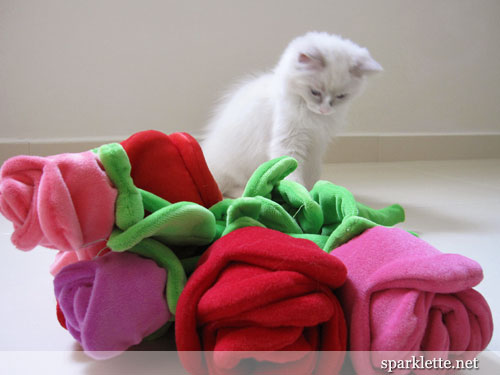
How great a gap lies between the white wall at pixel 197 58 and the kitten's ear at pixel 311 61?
31.2 inches

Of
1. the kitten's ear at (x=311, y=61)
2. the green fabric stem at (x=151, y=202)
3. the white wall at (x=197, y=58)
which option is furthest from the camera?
the white wall at (x=197, y=58)

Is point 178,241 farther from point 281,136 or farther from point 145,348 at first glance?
point 281,136

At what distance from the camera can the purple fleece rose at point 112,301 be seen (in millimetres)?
400

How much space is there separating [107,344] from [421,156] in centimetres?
214

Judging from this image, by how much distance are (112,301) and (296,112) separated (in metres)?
0.99

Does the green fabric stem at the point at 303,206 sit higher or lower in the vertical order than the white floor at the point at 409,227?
higher

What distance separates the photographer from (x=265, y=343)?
0.36 meters

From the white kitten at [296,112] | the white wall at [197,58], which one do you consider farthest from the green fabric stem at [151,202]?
the white wall at [197,58]

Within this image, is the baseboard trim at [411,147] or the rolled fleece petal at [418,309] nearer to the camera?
the rolled fleece petal at [418,309]

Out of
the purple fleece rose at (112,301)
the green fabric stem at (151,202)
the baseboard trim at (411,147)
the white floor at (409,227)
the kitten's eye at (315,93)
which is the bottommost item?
the baseboard trim at (411,147)

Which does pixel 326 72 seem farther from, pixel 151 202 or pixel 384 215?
pixel 151 202

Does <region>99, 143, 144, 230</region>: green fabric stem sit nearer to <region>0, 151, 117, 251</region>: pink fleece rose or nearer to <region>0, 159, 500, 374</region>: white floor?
<region>0, 151, 117, 251</region>: pink fleece rose

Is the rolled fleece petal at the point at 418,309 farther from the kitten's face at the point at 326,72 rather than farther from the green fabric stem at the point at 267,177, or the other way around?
the kitten's face at the point at 326,72

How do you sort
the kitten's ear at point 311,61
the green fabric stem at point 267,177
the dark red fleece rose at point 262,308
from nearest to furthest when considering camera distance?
the dark red fleece rose at point 262,308 → the green fabric stem at point 267,177 → the kitten's ear at point 311,61
